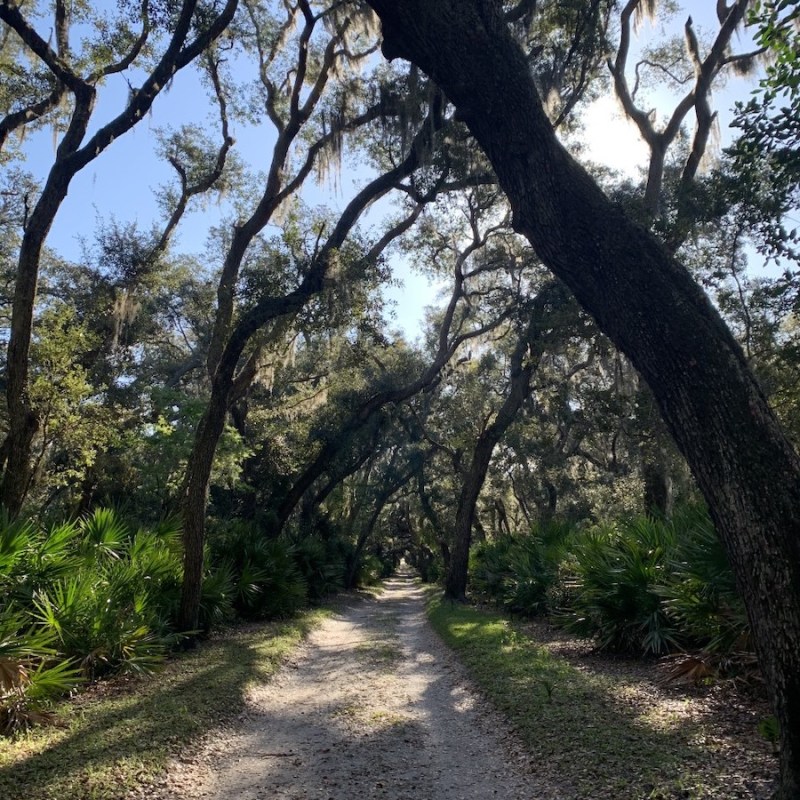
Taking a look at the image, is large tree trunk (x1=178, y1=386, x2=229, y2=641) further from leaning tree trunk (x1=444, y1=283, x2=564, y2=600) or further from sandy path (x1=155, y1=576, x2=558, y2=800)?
leaning tree trunk (x1=444, y1=283, x2=564, y2=600)

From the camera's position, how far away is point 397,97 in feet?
42.6

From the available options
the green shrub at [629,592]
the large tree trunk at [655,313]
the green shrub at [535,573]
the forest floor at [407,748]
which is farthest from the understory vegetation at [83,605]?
the green shrub at [535,573]

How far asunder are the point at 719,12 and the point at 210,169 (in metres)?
12.3

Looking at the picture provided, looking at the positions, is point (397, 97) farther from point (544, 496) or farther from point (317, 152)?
point (544, 496)

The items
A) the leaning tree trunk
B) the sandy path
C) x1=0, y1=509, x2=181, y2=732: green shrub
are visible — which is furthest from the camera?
the leaning tree trunk

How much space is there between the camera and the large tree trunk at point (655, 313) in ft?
10.1

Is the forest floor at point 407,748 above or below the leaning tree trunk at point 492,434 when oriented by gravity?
below

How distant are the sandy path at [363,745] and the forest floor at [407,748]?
15mm

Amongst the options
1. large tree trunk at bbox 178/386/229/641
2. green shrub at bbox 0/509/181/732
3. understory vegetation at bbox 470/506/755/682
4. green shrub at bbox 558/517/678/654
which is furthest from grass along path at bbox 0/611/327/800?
understory vegetation at bbox 470/506/755/682

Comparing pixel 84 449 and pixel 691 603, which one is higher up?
pixel 84 449

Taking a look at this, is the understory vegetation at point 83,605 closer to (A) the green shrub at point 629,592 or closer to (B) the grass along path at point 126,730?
(B) the grass along path at point 126,730

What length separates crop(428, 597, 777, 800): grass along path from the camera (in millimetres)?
4031

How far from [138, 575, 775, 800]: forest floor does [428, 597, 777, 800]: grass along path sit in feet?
0.07

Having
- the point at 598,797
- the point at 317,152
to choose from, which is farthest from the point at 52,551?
the point at 317,152
